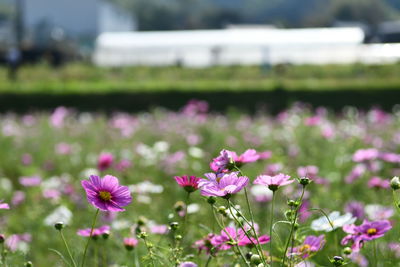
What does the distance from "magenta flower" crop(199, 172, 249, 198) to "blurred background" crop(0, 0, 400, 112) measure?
893 cm

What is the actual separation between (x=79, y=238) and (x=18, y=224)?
954 mm

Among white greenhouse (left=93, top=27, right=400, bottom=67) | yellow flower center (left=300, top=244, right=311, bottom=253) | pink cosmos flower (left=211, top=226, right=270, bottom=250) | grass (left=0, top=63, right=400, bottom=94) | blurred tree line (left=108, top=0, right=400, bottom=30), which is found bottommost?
yellow flower center (left=300, top=244, right=311, bottom=253)

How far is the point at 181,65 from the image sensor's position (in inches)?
763

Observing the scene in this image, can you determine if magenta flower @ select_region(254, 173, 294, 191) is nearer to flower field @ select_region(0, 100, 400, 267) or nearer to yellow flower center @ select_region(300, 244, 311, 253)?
flower field @ select_region(0, 100, 400, 267)

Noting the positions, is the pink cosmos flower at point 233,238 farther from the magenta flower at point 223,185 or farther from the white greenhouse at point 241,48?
the white greenhouse at point 241,48

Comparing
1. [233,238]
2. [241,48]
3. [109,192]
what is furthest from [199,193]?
[241,48]

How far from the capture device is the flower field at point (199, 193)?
122 cm

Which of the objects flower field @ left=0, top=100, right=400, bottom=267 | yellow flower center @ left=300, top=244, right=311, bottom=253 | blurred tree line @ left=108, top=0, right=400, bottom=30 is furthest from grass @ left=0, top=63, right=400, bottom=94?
blurred tree line @ left=108, top=0, right=400, bottom=30

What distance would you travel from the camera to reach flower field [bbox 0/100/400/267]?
4.01 feet

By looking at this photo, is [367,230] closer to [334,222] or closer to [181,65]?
[334,222]

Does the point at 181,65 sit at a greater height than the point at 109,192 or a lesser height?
greater

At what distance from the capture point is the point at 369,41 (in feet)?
98.8

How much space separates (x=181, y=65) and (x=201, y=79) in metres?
4.35

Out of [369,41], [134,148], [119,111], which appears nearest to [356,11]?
[369,41]
